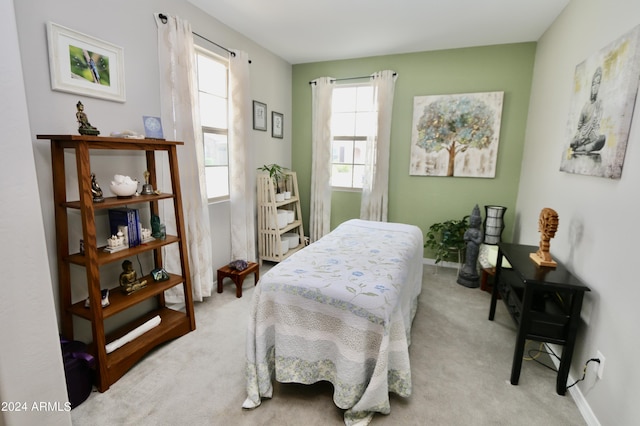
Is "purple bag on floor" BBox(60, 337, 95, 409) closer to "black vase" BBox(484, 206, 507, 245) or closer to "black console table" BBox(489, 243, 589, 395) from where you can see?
"black console table" BBox(489, 243, 589, 395)

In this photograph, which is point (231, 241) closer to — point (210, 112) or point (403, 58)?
point (210, 112)

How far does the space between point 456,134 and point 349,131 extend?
1.32 m

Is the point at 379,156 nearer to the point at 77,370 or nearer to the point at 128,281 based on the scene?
the point at 128,281

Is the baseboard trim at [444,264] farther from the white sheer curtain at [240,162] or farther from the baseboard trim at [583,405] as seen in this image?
the white sheer curtain at [240,162]

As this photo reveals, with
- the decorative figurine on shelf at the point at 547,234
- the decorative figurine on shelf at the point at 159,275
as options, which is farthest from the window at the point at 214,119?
the decorative figurine on shelf at the point at 547,234

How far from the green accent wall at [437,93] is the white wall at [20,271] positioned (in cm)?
328

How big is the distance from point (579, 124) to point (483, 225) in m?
1.65

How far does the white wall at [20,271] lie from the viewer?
1.14 metres

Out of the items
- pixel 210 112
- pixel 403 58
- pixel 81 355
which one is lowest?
pixel 81 355

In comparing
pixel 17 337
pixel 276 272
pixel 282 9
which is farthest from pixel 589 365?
pixel 282 9

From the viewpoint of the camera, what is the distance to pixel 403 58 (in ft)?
12.0

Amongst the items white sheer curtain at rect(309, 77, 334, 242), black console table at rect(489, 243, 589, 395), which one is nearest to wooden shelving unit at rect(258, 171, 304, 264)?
white sheer curtain at rect(309, 77, 334, 242)

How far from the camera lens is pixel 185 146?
8.10 feet

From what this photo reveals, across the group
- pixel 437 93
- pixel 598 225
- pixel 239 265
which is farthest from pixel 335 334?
pixel 437 93
